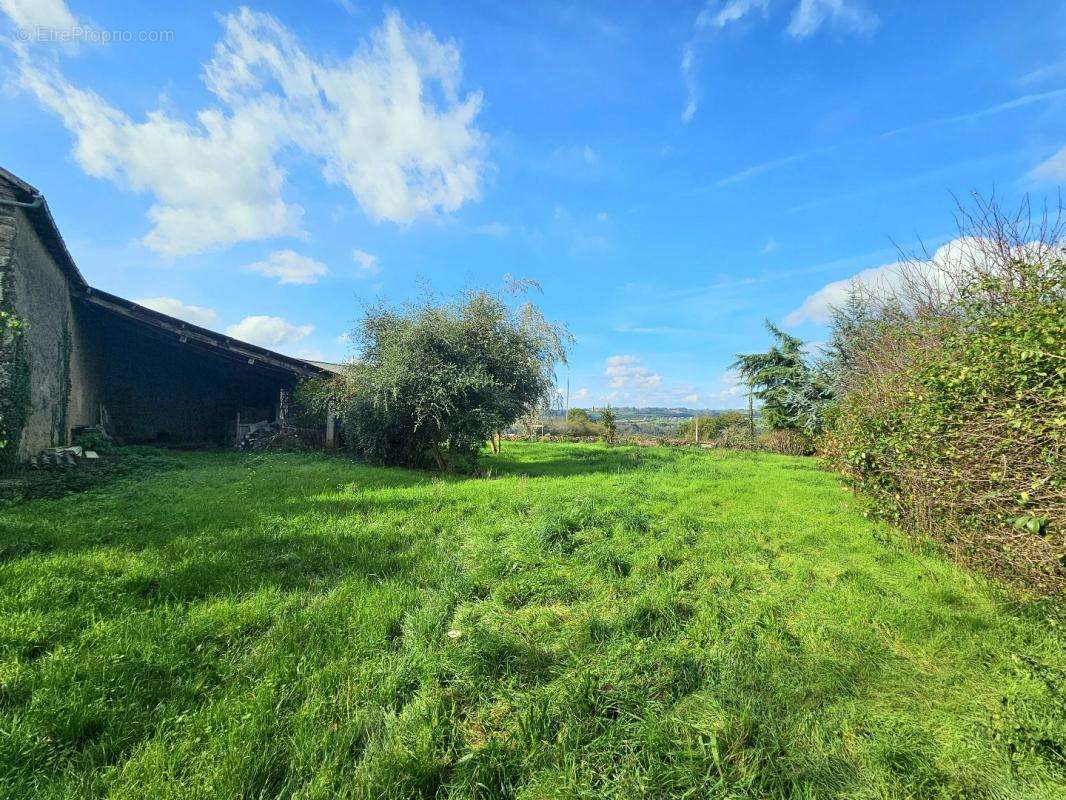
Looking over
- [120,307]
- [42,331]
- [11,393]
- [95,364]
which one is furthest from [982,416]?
[95,364]

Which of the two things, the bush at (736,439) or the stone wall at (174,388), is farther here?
the bush at (736,439)

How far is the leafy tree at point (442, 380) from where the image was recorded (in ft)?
31.1

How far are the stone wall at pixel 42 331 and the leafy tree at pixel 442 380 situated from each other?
5176 millimetres

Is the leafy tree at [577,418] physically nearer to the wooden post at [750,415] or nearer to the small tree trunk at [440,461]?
the wooden post at [750,415]

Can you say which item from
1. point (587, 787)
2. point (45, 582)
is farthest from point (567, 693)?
point (45, 582)

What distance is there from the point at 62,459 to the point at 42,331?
2.71 meters

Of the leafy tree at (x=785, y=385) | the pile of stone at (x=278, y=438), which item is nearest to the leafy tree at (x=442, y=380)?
the pile of stone at (x=278, y=438)

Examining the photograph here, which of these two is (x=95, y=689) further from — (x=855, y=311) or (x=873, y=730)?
(x=855, y=311)

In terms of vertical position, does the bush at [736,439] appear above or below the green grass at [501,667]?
above

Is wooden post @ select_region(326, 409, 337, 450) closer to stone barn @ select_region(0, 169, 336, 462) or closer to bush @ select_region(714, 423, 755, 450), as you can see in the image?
stone barn @ select_region(0, 169, 336, 462)

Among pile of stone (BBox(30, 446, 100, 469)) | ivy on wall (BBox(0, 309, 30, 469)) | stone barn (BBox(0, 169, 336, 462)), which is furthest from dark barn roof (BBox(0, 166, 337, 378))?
pile of stone (BBox(30, 446, 100, 469))

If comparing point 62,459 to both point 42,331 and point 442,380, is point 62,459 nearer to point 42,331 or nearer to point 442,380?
point 42,331

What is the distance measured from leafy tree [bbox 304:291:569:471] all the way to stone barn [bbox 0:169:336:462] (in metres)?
3.56

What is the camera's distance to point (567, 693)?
2176mm
